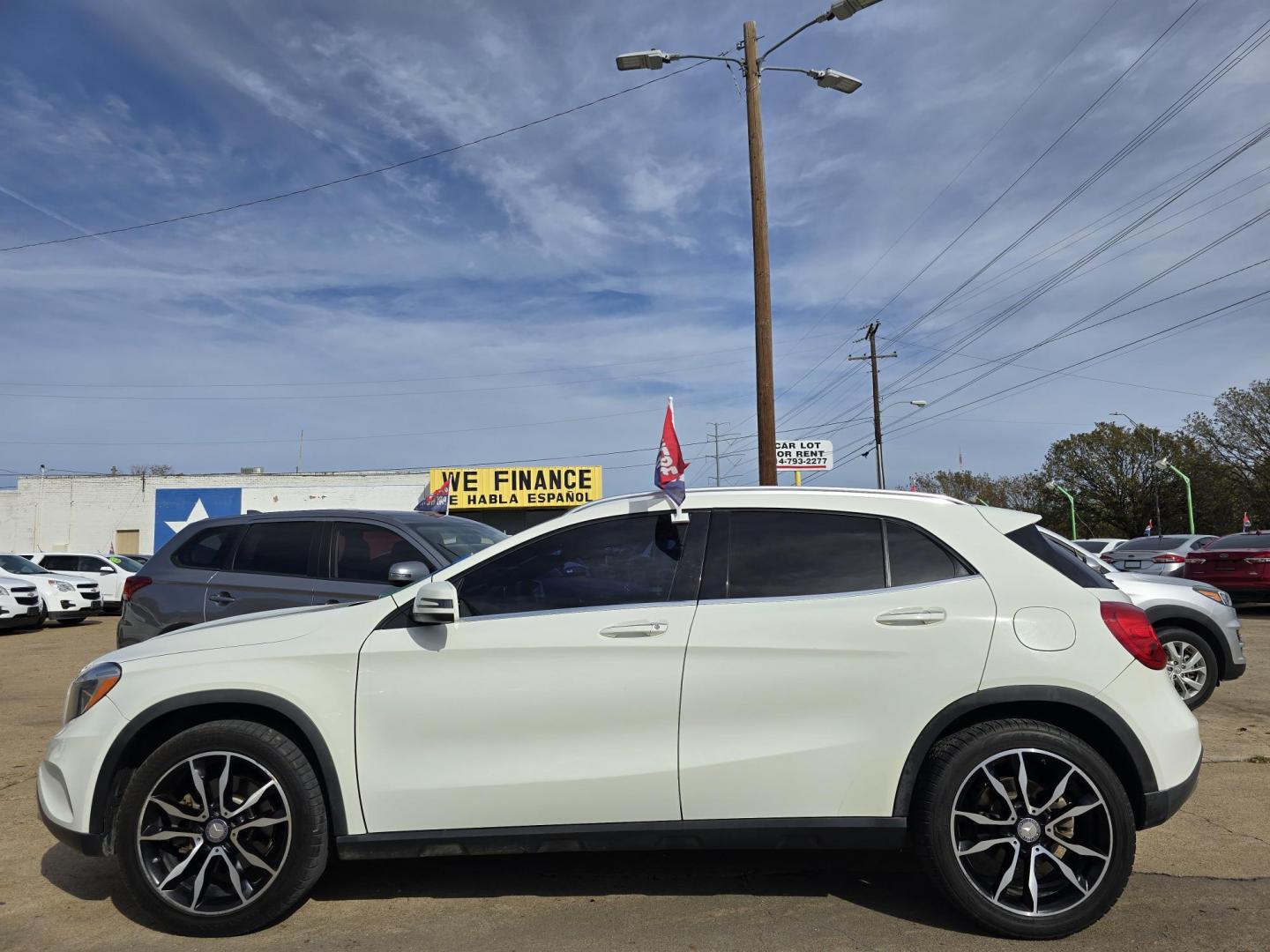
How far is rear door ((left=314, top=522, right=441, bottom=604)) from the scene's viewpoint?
263 inches

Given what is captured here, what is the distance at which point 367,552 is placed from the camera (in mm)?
6895

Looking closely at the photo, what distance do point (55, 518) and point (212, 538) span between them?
3958 cm

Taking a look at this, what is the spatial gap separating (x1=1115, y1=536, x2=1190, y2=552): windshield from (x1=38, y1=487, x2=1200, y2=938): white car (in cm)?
1434

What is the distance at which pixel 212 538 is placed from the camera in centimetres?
727

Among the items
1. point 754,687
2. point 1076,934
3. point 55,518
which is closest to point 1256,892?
point 1076,934

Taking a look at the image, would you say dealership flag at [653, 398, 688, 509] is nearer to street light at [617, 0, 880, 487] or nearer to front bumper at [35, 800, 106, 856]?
front bumper at [35, 800, 106, 856]

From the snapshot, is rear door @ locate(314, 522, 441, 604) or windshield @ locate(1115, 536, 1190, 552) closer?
rear door @ locate(314, 522, 441, 604)

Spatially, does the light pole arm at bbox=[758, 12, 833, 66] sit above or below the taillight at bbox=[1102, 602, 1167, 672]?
above

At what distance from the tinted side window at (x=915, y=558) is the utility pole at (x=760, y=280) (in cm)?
795

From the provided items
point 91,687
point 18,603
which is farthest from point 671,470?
point 18,603

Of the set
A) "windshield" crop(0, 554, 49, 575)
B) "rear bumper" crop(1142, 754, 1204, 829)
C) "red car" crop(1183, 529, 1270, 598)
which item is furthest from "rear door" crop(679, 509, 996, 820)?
"windshield" crop(0, 554, 49, 575)

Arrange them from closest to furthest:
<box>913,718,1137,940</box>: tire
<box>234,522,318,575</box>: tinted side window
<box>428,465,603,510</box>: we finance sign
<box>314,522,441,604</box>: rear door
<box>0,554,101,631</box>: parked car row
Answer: <box>913,718,1137,940</box>: tire, <box>314,522,441,604</box>: rear door, <box>234,522,318,575</box>: tinted side window, <box>0,554,101,631</box>: parked car row, <box>428,465,603,510</box>: we finance sign

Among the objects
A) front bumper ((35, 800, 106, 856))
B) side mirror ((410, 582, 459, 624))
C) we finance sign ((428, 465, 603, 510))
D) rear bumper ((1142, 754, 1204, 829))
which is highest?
we finance sign ((428, 465, 603, 510))

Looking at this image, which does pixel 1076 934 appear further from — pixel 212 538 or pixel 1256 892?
pixel 212 538
